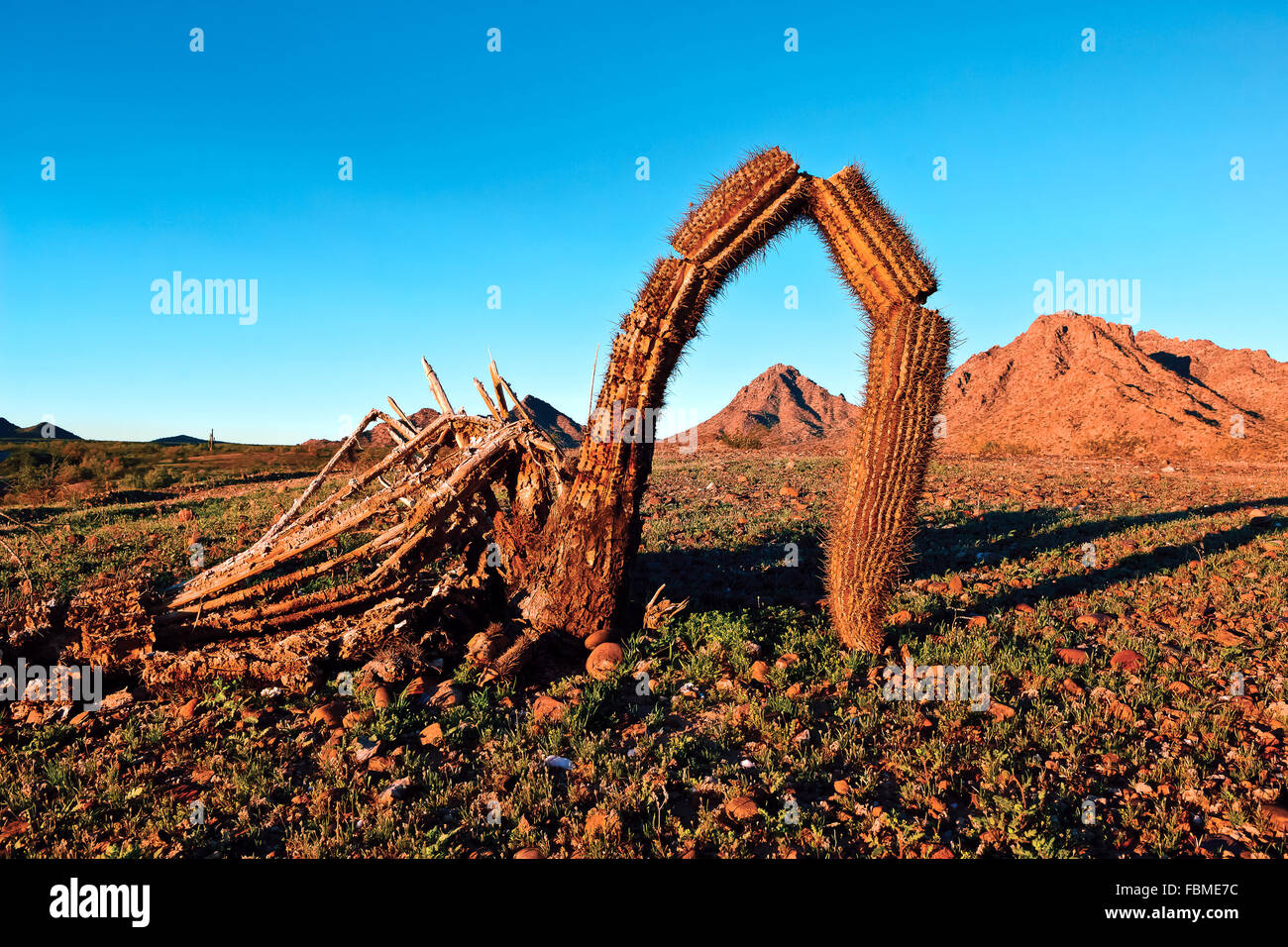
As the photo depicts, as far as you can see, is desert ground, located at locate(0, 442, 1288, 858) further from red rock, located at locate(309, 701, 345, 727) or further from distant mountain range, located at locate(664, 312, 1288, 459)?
distant mountain range, located at locate(664, 312, 1288, 459)

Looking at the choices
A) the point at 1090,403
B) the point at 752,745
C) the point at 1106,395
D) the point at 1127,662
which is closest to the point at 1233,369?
the point at 1106,395

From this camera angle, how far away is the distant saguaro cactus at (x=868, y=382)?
476cm

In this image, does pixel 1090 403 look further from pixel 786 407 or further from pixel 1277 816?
pixel 1277 816

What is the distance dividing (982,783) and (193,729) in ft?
16.7

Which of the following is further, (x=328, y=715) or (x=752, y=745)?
(x=328, y=715)

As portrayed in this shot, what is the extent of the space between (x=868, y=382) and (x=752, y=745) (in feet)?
9.66

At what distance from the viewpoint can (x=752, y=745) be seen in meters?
3.99

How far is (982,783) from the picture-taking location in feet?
11.4

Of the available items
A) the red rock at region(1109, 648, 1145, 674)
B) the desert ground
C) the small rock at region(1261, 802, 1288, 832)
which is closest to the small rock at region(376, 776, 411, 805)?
the desert ground

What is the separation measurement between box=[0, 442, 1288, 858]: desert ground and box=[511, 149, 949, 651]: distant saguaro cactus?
0.74 m

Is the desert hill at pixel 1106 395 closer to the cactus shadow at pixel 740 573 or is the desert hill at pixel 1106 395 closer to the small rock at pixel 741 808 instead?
the cactus shadow at pixel 740 573

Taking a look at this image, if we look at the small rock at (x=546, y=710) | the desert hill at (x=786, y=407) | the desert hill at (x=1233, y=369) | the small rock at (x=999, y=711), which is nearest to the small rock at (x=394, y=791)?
the small rock at (x=546, y=710)

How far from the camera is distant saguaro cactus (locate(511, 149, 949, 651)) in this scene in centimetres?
476
